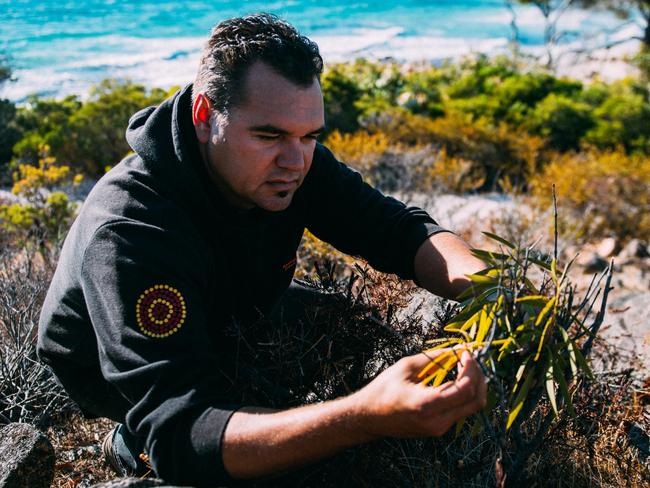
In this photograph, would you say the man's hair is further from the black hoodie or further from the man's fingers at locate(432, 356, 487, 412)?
the man's fingers at locate(432, 356, 487, 412)

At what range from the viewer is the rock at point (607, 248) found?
6604 millimetres

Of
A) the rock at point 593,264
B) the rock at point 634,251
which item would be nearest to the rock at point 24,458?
the rock at point 593,264

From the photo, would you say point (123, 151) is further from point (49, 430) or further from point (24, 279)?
point (49, 430)

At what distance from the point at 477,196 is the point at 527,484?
610cm

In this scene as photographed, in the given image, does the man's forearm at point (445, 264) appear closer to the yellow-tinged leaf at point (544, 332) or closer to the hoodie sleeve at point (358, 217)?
the hoodie sleeve at point (358, 217)

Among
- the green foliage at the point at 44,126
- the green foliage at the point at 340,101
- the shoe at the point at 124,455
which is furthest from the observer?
the green foliage at the point at 340,101

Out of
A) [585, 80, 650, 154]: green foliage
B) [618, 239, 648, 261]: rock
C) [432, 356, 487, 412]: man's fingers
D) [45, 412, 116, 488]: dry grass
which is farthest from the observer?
[585, 80, 650, 154]: green foliage

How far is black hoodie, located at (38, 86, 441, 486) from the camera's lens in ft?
5.98

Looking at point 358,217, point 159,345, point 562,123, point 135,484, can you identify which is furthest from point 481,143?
point 135,484

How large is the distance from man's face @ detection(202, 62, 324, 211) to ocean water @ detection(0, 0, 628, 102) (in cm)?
53

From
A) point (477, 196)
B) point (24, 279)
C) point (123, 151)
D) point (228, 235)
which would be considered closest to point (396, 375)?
point (228, 235)

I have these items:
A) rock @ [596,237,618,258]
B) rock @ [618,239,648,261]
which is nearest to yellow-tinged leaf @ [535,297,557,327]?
rock @ [618,239,648,261]

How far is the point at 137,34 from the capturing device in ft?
23.1

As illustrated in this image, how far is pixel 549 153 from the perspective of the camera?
900 cm
